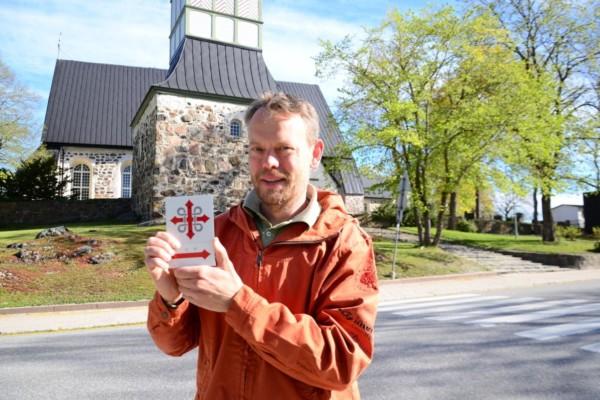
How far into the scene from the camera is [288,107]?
79.9 inches

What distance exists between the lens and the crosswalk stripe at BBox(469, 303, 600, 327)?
9073mm

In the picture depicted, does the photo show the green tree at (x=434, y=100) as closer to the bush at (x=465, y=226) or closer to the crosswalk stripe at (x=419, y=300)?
the crosswalk stripe at (x=419, y=300)

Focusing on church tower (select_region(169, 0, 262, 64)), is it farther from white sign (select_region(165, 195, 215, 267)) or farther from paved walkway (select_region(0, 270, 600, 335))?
white sign (select_region(165, 195, 215, 267))

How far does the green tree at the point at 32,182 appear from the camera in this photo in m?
27.8

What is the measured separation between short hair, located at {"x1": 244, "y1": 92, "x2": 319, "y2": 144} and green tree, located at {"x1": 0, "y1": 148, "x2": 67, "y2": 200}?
1186 inches

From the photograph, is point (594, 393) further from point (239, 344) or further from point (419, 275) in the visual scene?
point (419, 275)

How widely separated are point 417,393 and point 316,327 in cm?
395

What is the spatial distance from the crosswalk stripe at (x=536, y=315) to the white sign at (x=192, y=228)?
8.17 m

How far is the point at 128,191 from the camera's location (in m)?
35.2

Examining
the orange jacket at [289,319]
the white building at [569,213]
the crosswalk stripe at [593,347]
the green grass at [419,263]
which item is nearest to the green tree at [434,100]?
the green grass at [419,263]

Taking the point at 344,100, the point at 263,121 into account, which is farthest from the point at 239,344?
the point at 344,100

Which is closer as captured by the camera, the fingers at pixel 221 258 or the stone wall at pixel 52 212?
the fingers at pixel 221 258

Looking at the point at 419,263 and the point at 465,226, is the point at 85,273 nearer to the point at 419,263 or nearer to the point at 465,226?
the point at 419,263

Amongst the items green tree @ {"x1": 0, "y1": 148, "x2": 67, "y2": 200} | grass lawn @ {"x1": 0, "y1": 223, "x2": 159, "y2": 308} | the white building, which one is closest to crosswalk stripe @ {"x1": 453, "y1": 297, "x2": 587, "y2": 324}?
grass lawn @ {"x1": 0, "y1": 223, "x2": 159, "y2": 308}
